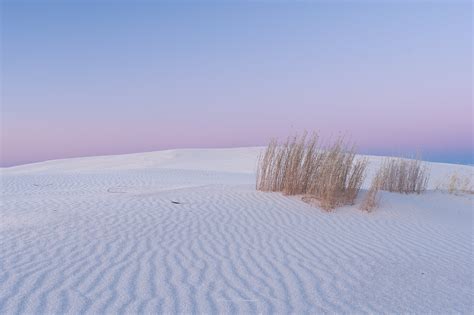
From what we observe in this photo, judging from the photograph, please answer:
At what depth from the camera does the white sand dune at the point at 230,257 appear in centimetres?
370

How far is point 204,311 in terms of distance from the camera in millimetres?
3465

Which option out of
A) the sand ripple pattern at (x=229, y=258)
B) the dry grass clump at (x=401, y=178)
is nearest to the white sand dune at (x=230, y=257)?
the sand ripple pattern at (x=229, y=258)

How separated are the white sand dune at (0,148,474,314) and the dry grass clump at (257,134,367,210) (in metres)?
0.51

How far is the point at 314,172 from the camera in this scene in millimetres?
8836

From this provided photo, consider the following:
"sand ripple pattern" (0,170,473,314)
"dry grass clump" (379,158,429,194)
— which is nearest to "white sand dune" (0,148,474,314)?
"sand ripple pattern" (0,170,473,314)

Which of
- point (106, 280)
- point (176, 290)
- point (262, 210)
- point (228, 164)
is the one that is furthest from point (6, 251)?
point (228, 164)

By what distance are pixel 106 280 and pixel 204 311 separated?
123cm

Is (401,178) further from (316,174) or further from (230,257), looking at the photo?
(230,257)

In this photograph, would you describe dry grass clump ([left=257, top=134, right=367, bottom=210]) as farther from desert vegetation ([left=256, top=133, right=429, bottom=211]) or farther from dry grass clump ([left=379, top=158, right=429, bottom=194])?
dry grass clump ([left=379, top=158, right=429, bottom=194])

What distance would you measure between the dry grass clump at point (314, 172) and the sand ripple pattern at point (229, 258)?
57 centimetres

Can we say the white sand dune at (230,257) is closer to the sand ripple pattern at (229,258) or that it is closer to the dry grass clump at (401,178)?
the sand ripple pattern at (229,258)

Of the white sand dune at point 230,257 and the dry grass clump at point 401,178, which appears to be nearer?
the white sand dune at point 230,257

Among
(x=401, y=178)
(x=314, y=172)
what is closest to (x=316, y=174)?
(x=314, y=172)

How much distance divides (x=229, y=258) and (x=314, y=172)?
449cm
